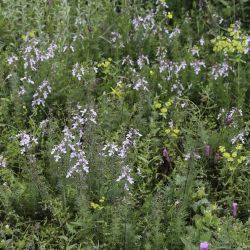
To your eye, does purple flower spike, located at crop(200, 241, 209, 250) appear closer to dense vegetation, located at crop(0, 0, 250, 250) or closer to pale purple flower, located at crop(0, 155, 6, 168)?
dense vegetation, located at crop(0, 0, 250, 250)

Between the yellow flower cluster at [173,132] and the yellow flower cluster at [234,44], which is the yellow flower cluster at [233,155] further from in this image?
the yellow flower cluster at [234,44]

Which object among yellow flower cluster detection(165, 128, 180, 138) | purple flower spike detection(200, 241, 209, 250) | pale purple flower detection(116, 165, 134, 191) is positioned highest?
yellow flower cluster detection(165, 128, 180, 138)

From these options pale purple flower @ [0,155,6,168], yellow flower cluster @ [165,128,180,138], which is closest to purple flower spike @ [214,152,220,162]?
yellow flower cluster @ [165,128,180,138]

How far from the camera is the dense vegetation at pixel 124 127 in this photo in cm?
336

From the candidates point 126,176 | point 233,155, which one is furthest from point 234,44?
point 126,176

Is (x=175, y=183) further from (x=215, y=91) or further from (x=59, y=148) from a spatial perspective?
(x=215, y=91)

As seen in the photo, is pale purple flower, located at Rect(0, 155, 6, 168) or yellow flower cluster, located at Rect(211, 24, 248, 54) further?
yellow flower cluster, located at Rect(211, 24, 248, 54)

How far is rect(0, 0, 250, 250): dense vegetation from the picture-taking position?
11.0ft

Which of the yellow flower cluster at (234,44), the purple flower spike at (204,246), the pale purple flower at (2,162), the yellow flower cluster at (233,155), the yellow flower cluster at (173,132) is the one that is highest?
the yellow flower cluster at (234,44)

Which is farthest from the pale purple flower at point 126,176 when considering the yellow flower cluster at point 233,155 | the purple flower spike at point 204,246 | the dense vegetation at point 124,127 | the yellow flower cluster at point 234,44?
the yellow flower cluster at point 234,44

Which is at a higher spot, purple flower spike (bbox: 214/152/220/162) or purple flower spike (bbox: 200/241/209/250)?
purple flower spike (bbox: 214/152/220/162)

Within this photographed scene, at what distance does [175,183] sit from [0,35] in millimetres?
2548

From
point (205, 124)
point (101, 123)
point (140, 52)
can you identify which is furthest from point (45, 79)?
point (205, 124)

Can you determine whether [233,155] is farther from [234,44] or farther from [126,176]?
[234,44]
